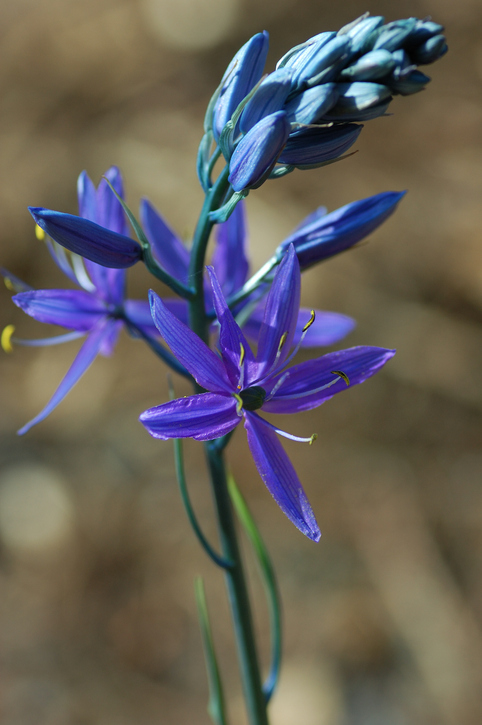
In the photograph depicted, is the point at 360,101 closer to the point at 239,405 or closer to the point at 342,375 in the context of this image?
the point at 342,375

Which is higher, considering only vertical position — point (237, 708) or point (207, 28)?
point (207, 28)

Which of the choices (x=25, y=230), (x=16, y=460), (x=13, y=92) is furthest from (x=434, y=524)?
(x=13, y=92)

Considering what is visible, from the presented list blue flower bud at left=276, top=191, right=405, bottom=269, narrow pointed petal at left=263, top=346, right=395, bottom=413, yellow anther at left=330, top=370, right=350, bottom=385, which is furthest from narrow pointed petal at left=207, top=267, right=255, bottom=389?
blue flower bud at left=276, top=191, right=405, bottom=269

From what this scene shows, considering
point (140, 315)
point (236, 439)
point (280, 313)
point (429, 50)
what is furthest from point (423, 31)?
point (236, 439)

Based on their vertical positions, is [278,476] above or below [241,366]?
below

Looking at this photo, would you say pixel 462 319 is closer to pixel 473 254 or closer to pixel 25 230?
pixel 473 254

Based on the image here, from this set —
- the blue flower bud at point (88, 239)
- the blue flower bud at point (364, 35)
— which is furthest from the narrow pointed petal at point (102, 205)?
the blue flower bud at point (364, 35)
